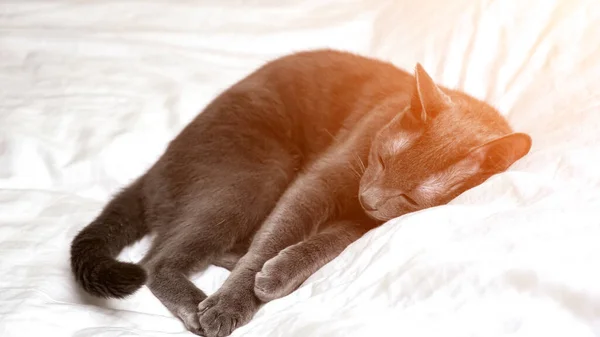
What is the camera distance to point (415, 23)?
1916 millimetres

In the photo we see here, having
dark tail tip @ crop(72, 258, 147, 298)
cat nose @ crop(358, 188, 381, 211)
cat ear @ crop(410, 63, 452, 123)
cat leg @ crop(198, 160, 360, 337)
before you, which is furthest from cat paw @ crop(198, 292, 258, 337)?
cat ear @ crop(410, 63, 452, 123)

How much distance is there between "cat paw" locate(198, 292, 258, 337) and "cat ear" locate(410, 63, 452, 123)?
0.53 meters

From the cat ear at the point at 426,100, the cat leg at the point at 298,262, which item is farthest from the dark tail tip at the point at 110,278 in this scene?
the cat ear at the point at 426,100

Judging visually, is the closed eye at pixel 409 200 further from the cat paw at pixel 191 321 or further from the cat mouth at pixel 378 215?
the cat paw at pixel 191 321

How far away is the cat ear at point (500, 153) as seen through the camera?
3.70 feet

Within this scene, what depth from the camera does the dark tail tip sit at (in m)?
1.09

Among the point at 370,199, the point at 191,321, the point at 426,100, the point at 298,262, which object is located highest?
the point at 426,100

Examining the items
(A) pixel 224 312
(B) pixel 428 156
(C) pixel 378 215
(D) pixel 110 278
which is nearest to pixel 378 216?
(C) pixel 378 215

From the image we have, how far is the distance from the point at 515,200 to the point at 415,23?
41.6 inches

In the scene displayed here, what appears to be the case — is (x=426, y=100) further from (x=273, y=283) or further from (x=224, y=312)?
(x=224, y=312)

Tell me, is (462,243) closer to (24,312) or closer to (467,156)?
(467,156)

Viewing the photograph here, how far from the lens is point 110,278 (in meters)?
1.09

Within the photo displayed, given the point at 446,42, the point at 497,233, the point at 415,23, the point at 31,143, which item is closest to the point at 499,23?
the point at 446,42

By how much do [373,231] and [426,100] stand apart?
0.34 meters
